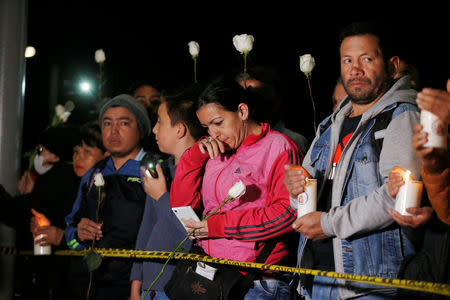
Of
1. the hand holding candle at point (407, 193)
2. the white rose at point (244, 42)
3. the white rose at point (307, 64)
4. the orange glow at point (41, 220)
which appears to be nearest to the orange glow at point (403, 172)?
the hand holding candle at point (407, 193)

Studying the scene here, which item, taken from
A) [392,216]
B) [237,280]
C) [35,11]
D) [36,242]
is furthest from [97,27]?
[392,216]

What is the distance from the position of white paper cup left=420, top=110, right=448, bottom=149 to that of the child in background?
184 centimetres

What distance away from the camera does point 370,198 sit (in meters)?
2.42

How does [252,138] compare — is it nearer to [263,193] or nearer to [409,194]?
[263,193]

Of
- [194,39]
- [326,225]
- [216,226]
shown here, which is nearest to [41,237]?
[216,226]

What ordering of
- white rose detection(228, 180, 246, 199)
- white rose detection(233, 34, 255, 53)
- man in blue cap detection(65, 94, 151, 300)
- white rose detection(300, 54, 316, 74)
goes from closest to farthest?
1. white rose detection(228, 180, 246, 199)
2. white rose detection(300, 54, 316, 74)
3. white rose detection(233, 34, 255, 53)
4. man in blue cap detection(65, 94, 151, 300)

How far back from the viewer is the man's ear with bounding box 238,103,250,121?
3.29 meters

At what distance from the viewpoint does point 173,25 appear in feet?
24.5

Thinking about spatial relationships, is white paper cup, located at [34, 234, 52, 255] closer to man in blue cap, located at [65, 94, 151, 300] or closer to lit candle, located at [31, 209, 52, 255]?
lit candle, located at [31, 209, 52, 255]

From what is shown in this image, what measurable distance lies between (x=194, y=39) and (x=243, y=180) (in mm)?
4476

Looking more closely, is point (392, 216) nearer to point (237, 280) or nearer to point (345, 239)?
point (345, 239)

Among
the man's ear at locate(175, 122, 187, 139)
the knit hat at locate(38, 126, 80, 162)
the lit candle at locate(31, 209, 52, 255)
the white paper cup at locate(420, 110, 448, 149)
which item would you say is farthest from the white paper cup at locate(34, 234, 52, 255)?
the white paper cup at locate(420, 110, 448, 149)

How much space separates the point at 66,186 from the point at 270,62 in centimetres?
261

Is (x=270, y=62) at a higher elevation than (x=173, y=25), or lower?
lower
